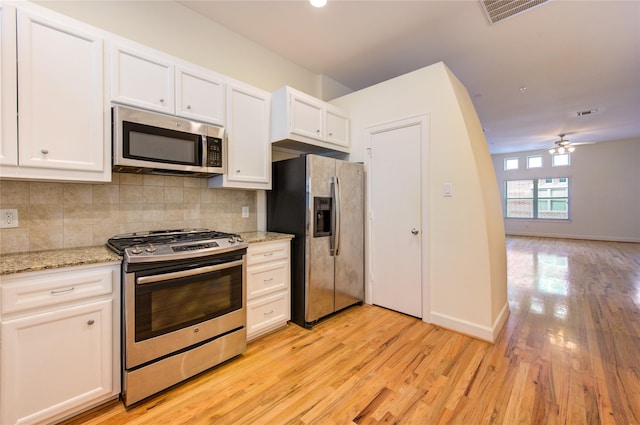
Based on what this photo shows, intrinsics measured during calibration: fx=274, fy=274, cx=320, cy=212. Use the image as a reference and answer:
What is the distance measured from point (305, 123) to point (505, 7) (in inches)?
82.0

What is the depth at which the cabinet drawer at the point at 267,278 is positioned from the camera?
2.43m

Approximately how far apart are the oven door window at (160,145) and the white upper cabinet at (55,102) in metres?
0.13

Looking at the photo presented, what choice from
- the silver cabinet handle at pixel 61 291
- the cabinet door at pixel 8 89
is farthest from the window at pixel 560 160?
the cabinet door at pixel 8 89

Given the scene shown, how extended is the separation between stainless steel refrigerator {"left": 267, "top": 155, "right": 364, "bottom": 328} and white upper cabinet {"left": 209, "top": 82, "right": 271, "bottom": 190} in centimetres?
29

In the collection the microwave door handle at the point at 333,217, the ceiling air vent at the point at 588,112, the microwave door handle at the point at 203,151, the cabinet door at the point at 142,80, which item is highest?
the ceiling air vent at the point at 588,112

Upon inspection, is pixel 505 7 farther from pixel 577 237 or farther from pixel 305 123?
pixel 577 237

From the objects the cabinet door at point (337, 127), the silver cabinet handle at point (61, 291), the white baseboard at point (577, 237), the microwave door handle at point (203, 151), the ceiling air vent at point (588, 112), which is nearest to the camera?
the silver cabinet handle at point (61, 291)

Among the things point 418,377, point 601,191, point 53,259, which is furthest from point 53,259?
point 601,191

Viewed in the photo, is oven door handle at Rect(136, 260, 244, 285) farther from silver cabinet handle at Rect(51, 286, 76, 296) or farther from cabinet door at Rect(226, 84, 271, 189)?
cabinet door at Rect(226, 84, 271, 189)

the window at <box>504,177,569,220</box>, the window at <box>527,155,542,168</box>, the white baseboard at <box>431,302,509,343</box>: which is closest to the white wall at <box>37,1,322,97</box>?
the white baseboard at <box>431,302,509,343</box>

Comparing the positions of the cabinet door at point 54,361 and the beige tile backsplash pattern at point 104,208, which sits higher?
the beige tile backsplash pattern at point 104,208

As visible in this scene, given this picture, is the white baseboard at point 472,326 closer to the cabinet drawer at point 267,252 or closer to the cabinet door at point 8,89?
the cabinet drawer at point 267,252

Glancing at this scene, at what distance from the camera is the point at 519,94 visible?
4.46 m

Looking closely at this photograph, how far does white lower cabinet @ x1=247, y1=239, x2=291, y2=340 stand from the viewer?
7.96ft
